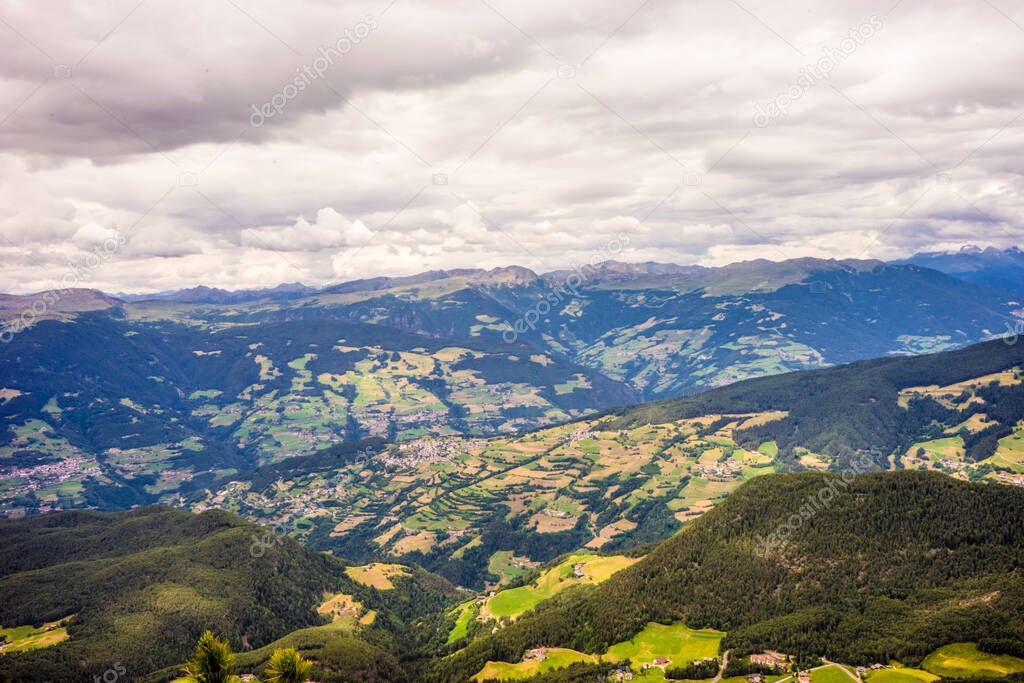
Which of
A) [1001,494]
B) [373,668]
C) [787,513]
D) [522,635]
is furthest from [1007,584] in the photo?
[373,668]

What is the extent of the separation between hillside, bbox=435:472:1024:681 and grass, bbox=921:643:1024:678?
6.87 ft

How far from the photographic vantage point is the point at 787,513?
17762cm

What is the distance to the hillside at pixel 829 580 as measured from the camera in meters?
126

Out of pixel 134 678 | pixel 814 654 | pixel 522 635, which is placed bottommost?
pixel 134 678

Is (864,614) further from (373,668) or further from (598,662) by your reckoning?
(373,668)

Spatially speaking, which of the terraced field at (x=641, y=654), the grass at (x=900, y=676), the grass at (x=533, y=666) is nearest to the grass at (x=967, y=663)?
the grass at (x=900, y=676)

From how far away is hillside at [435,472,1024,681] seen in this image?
12606 cm

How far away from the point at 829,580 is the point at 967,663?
1585 inches

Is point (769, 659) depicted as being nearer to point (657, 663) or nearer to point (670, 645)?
point (657, 663)

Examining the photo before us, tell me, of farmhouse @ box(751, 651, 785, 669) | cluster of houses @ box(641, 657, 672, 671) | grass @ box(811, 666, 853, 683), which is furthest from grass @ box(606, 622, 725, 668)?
grass @ box(811, 666, 853, 683)

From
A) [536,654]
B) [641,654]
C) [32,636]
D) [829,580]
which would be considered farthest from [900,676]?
[32,636]

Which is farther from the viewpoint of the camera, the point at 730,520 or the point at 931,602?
the point at 730,520

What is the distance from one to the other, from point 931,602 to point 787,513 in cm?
4612

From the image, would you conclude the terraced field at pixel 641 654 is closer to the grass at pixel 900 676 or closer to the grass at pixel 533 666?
the grass at pixel 533 666
